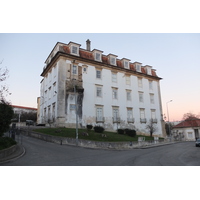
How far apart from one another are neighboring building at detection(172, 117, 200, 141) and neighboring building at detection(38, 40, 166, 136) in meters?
17.4

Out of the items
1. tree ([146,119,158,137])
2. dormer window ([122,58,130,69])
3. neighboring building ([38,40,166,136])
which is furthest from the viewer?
dormer window ([122,58,130,69])

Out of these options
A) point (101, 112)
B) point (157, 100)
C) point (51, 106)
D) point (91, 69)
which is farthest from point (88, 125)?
point (157, 100)

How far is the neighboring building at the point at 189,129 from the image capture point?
173ft

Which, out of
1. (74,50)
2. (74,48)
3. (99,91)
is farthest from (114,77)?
(74,48)

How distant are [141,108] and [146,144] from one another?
1261cm

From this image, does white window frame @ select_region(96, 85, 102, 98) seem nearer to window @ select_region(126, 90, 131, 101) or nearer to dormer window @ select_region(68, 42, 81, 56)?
window @ select_region(126, 90, 131, 101)

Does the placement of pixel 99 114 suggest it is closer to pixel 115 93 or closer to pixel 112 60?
pixel 115 93

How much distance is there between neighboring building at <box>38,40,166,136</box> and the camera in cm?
2967

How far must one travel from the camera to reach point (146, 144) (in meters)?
27.3

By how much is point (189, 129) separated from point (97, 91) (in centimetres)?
3622

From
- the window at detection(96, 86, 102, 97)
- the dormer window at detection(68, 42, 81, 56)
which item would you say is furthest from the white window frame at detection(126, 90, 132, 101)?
the dormer window at detection(68, 42, 81, 56)

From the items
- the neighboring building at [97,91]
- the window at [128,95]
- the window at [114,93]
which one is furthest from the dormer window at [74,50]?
the window at [128,95]

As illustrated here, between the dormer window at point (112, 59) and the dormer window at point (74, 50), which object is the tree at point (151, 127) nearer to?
the dormer window at point (112, 59)

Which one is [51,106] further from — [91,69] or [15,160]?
[15,160]
